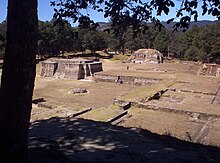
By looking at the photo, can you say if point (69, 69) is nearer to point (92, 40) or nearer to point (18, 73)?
point (92, 40)

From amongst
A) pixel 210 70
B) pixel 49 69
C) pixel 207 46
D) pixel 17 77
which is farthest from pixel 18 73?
pixel 207 46

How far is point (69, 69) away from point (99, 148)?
23971 millimetres

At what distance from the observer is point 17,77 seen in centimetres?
281

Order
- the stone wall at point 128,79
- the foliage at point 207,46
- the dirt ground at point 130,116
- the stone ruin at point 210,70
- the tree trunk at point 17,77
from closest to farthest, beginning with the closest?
the tree trunk at point 17,77 < the dirt ground at point 130,116 < the stone wall at point 128,79 < the stone ruin at point 210,70 < the foliage at point 207,46

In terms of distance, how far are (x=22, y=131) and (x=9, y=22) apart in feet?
3.75

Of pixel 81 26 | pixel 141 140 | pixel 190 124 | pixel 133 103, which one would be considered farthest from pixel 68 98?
pixel 81 26

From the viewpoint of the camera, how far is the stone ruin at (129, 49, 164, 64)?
1596 inches

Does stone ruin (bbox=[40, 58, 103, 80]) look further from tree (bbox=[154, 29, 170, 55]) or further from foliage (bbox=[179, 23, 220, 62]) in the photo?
tree (bbox=[154, 29, 170, 55])

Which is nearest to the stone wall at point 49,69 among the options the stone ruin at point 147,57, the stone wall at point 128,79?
the stone wall at point 128,79

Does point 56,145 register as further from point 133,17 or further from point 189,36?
point 189,36

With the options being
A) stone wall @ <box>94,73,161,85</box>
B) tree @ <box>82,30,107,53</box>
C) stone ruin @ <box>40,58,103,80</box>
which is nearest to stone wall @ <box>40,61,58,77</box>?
stone ruin @ <box>40,58,103,80</box>

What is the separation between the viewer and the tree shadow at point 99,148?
3.77 metres

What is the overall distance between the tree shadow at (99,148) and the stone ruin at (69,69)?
2192 centimetres

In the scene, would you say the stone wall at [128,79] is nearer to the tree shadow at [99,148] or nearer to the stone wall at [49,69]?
the stone wall at [49,69]
